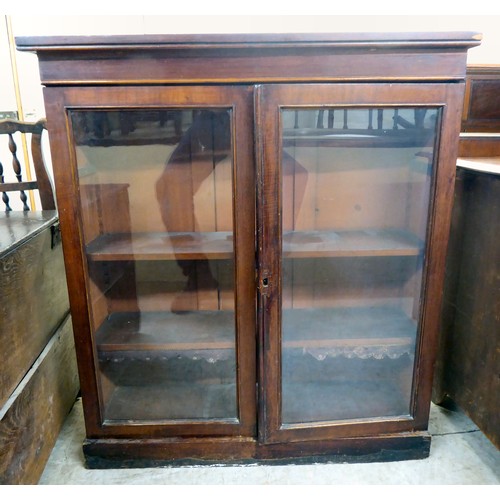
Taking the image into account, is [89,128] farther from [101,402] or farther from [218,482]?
[218,482]

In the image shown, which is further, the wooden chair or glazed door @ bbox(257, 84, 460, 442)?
the wooden chair

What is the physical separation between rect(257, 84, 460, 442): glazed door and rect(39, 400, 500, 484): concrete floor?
12 centimetres

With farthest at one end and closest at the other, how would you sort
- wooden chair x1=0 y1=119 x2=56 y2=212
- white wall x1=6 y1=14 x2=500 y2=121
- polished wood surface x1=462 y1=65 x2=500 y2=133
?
polished wood surface x1=462 y1=65 x2=500 y2=133
white wall x1=6 y1=14 x2=500 y2=121
wooden chair x1=0 y1=119 x2=56 y2=212

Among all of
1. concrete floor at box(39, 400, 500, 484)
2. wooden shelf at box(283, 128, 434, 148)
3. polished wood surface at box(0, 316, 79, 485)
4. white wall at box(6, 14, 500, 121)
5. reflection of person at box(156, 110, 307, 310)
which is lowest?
concrete floor at box(39, 400, 500, 484)

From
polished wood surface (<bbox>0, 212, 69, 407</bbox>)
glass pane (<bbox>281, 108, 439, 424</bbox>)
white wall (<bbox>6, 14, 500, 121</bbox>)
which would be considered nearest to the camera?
polished wood surface (<bbox>0, 212, 69, 407</bbox>)

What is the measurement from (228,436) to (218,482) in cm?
13

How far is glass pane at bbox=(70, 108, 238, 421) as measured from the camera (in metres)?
1.19

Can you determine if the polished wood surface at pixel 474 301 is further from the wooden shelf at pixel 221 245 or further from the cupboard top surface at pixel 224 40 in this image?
the cupboard top surface at pixel 224 40

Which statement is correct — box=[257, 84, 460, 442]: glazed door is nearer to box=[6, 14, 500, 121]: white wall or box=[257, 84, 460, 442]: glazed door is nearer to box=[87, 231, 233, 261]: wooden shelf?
box=[87, 231, 233, 261]: wooden shelf

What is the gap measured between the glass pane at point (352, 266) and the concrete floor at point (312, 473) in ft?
0.54

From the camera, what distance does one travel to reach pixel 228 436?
1.30 m

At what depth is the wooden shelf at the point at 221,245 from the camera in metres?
1.24

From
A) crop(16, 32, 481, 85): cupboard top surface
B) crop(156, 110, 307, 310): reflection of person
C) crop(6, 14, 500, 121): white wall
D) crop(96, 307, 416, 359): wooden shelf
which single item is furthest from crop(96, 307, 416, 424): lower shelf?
crop(6, 14, 500, 121): white wall

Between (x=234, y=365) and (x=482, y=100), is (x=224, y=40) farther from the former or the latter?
(x=482, y=100)
